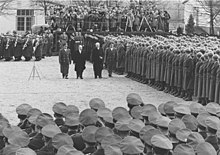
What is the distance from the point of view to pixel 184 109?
8.95m

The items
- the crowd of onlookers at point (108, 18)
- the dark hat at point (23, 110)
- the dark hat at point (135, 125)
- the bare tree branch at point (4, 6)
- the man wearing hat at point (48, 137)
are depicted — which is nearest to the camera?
the man wearing hat at point (48, 137)

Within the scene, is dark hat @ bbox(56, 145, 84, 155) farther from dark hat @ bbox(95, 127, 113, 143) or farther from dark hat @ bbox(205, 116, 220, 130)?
dark hat @ bbox(205, 116, 220, 130)

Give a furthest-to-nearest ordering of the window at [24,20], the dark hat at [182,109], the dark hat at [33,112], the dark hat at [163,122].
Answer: the window at [24,20] → the dark hat at [182,109] → the dark hat at [33,112] → the dark hat at [163,122]

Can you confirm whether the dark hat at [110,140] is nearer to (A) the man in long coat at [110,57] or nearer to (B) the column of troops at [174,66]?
(B) the column of troops at [174,66]

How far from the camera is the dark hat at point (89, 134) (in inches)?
290

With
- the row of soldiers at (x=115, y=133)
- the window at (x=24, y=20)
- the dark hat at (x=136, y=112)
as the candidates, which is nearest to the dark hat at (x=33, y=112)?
the row of soldiers at (x=115, y=133)

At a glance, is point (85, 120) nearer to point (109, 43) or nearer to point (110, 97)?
point (110, 97)

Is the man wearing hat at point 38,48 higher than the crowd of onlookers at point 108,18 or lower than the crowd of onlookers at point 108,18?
lower

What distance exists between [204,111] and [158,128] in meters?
1.27

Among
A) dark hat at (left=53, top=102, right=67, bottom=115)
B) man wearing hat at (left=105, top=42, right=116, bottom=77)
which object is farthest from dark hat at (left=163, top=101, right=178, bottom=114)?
man wearing hat at (left=105, top=42, right=116, bottom=77)

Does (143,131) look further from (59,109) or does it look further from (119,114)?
(59,109)

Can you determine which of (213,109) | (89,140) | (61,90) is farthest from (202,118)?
(61,90)

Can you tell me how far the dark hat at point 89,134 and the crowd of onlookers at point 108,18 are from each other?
28.2m

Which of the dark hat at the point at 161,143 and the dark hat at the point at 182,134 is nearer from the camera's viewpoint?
the dark hat at the point at 161,143
